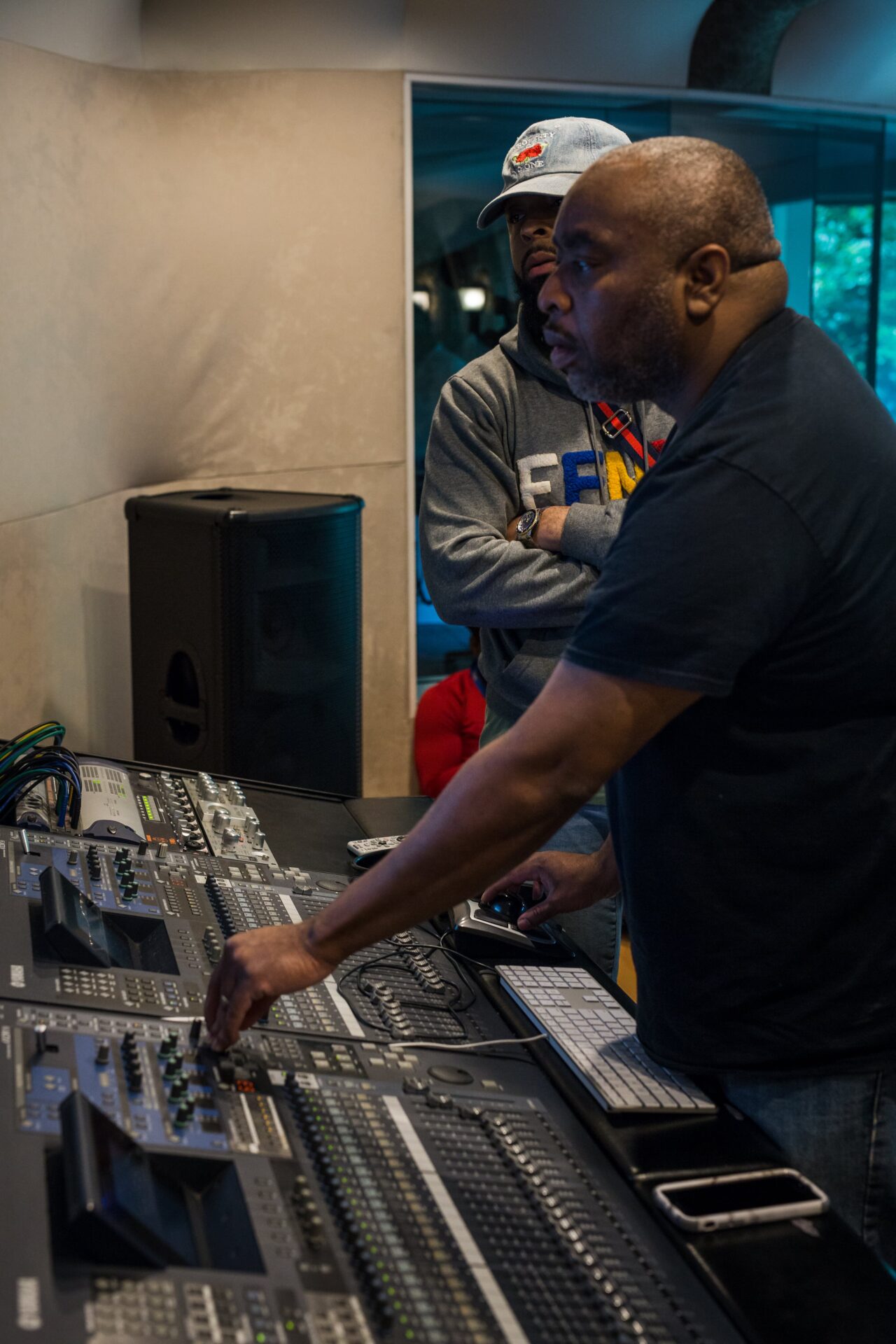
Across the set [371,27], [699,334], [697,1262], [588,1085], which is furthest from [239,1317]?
[371,27]

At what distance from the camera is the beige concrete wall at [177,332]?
10.6 ft

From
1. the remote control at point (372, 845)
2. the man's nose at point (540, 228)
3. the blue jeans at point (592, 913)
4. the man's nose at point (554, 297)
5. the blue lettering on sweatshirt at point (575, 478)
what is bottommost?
the blue jeans at point (592, 913)

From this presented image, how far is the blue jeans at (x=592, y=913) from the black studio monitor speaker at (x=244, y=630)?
1.32 meters

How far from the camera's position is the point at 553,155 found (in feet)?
6.86

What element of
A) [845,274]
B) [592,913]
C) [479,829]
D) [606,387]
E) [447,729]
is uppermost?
[845,274]

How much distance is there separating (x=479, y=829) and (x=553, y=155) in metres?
1.33

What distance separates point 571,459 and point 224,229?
2.48m

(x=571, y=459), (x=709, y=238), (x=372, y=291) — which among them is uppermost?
(x=372, y=291)

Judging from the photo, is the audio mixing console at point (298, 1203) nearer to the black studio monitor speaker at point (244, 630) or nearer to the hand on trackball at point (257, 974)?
the hand on trackball at point (257, 974)

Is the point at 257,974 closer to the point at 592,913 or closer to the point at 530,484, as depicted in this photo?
the point at 592,913

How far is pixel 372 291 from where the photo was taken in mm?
4434

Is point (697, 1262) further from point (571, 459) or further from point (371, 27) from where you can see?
point (371, 27)

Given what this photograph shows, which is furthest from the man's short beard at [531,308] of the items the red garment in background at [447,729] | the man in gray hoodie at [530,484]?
the red garment in background at [447,729]

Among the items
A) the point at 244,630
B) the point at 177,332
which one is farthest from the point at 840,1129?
the point at 177,332
